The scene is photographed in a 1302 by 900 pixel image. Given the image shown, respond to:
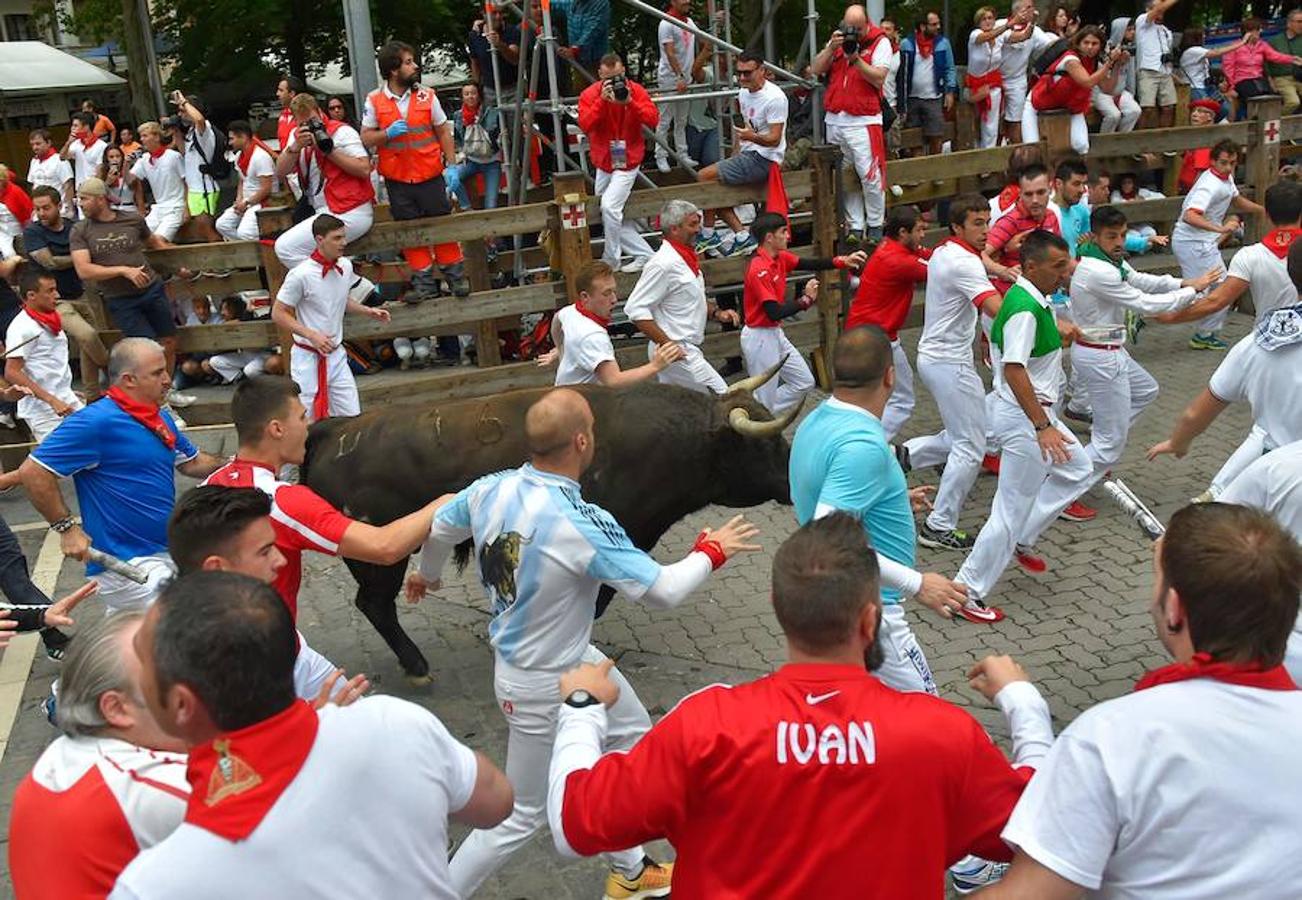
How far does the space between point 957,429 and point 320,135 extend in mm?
5502

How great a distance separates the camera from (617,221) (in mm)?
11250

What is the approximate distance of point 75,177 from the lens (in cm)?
1512

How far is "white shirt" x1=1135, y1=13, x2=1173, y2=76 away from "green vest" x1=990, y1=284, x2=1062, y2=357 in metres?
9.05

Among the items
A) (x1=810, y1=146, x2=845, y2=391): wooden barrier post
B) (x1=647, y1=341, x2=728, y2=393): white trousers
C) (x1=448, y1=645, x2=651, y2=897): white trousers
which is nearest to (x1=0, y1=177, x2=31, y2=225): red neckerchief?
(x1=647, y1=341, x2=728, y2=393): white trousers

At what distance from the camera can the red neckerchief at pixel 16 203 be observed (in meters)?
12.5

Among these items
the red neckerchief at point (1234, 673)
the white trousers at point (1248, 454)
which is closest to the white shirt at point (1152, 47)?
the white trousers at point (1248, 454)

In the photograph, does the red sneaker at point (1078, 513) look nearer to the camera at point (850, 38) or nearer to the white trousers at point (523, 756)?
the white trousers at point (523, 756)

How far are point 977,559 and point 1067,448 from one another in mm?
785

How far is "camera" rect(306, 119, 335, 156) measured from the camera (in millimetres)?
10039

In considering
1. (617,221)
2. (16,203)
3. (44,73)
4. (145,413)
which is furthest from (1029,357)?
(44,73)

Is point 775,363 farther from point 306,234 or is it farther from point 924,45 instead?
point 924,45

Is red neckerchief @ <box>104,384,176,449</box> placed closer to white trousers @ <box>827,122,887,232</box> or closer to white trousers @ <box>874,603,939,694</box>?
white trousers @ <box>874,603,939,694</box>

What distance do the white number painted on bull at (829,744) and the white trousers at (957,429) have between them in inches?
219

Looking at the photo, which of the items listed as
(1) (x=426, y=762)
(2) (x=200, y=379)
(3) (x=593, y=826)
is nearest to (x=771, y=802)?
(3) (x=593, y=826)
